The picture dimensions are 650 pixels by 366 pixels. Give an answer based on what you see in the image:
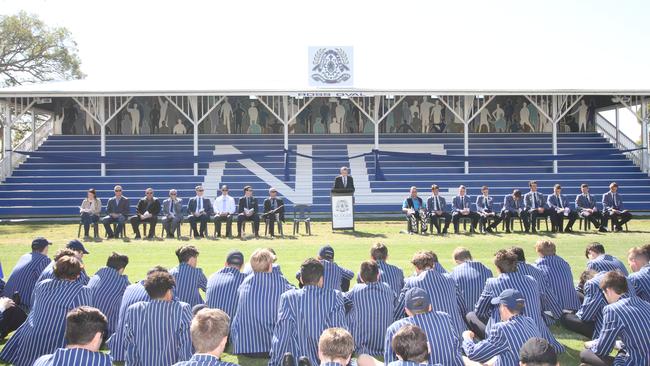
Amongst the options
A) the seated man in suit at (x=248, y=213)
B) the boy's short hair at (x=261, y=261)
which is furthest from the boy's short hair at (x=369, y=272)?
the seated man in suit at (x=248, y=213)

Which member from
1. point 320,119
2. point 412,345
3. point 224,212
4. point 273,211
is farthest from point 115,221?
point 412,345

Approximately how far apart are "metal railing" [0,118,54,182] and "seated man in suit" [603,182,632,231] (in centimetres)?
2304

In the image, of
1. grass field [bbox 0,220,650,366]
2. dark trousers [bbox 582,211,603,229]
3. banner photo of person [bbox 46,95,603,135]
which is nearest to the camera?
grass field [bbox 0,220,650,366]

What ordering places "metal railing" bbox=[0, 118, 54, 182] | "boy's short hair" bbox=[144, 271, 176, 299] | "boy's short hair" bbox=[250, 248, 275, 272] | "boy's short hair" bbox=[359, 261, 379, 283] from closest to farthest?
"boy's short hair" bbox=[144, 271, 176, 299] → "boy's short hair" bbox=[359, 261, 379, 283] → "boy's short hair" bbox=[250, 248, 275, 272] → "metal railing" bbox=[0, 118, 54, 182]

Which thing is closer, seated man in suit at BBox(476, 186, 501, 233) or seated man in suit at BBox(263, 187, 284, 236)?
seated man in suit at BBox(263, 187, 284, 236)

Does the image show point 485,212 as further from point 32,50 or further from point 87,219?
point 32,50

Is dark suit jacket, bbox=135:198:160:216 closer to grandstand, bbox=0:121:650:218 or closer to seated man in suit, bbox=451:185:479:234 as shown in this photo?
grandstand, bbox=0:121:650:218

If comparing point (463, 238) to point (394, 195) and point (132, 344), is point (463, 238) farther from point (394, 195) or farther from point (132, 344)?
point (132, 344)

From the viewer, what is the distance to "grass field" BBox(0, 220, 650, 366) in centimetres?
1363

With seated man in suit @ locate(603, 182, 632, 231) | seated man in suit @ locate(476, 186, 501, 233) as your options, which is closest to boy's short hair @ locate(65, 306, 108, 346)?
seated man in suit @ locate(476, 186, 501, 233)

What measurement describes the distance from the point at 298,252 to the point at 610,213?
10.4 m

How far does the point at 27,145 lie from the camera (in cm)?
3036

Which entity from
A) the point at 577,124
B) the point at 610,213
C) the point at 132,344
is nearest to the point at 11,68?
the point at 577,124

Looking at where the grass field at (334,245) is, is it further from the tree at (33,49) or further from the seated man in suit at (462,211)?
the tree at (33,49)
